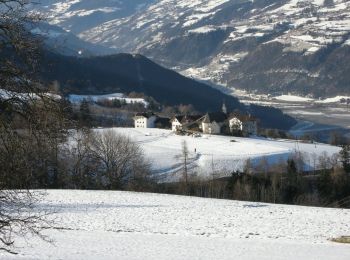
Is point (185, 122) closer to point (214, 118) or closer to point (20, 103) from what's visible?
point (214, 118)

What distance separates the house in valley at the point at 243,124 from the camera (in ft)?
376

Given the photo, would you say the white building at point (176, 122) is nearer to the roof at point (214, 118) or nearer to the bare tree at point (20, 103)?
the roof at point (214, 118)

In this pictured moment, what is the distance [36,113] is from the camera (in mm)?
9750

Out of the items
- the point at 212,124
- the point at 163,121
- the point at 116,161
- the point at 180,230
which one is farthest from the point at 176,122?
the point at 180,230

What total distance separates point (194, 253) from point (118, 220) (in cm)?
976

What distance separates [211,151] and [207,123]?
1018 inches

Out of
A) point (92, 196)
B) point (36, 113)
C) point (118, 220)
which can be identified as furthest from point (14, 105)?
point (92, 196)

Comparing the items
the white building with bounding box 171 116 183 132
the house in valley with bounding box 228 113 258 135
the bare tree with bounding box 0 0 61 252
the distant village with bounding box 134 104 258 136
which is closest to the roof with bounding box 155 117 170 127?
the distant village with bounding box 134 104 258 136

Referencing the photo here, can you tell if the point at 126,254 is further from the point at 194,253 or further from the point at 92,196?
the point at 92,196

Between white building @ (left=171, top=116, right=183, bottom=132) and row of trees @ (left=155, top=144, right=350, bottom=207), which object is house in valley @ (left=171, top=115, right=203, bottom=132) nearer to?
white building @ (left=171, top=116, right=183, bottom=132)

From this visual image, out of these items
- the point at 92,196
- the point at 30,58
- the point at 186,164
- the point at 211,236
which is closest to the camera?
the point at 30,58

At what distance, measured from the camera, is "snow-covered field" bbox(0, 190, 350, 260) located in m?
23.3

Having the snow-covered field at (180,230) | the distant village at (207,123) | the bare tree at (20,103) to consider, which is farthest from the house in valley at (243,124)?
the bare tree at (20,103)

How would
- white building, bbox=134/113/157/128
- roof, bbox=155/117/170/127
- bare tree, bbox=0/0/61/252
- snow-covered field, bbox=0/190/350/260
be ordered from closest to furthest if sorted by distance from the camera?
1. bare tree, bbox=0/0/61/252
2. snow-covered field, bbox=0/190/350/260
3. white building, bbox=134/113/157/128
4. roof, bbox=155/117/170/127
